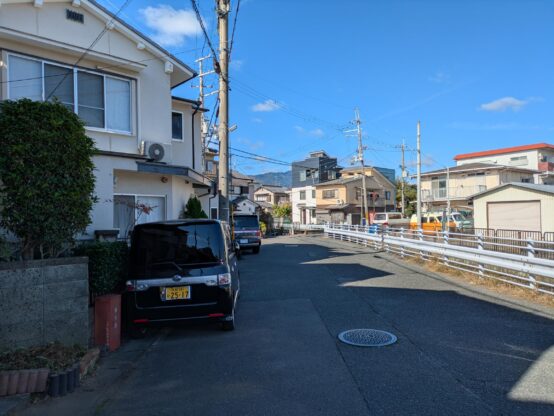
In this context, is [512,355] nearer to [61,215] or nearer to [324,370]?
[324,370]

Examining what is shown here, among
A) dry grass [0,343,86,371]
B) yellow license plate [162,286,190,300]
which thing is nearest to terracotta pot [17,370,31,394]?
dry grass [0,343,86,371]

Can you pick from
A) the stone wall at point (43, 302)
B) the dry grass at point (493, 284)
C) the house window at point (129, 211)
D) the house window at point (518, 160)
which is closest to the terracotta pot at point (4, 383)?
the stone wall at point (43, 302)

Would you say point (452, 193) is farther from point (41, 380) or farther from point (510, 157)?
point (41, 380)

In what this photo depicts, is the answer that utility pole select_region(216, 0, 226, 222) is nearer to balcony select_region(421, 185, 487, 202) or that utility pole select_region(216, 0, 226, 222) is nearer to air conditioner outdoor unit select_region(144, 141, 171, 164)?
air conditioner outdoor unit select_region(144, 141, 171, 164)

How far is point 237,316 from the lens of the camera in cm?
762

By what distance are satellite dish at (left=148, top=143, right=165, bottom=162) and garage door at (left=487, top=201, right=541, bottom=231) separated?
70.3 feet

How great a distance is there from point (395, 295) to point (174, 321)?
4959mm

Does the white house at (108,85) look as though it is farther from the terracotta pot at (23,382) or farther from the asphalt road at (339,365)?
the terracotta pot at (23,382)

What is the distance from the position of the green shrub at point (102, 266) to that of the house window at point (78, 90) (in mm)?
4517

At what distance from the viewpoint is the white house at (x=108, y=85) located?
31.3ft

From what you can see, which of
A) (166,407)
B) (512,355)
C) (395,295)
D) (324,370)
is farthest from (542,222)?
(166,407)

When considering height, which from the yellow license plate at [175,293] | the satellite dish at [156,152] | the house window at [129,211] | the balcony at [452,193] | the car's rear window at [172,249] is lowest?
the yellow license plate at [175,293]

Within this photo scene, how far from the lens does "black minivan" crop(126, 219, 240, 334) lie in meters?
6.16

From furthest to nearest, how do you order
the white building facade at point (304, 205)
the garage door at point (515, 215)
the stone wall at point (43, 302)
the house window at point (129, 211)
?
the white building facade at point (304, 205) < the garage door at point (515, 215) < the house window at point (129, 211) < the stone wall at point (43, 302)
